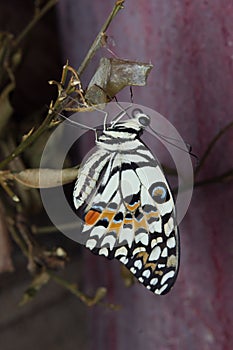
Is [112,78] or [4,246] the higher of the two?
[112,78]

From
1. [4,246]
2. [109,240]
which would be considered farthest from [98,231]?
[4,246]

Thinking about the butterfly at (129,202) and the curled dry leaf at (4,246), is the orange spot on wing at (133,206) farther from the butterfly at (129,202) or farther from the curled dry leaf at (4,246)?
the curled dry leaf at (4,246)

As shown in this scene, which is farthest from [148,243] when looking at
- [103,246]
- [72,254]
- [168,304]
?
[72,254]

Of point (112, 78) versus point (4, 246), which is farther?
point (4, 246)

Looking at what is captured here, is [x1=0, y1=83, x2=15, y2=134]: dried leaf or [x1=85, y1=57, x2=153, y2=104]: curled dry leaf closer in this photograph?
[x1=85, y1=57, x2=153, y2=104]: curled dry leaf

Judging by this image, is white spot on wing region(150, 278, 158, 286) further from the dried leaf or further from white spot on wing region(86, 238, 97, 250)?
the dried leaf

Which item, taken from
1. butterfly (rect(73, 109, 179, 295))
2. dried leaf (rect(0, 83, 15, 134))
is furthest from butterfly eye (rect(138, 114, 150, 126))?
dried leaf (rect(0, 83, 15, 134))

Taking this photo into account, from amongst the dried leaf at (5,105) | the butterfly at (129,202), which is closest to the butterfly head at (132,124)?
the butterfly at (129,202)

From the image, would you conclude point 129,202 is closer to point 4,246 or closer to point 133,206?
point 133,206
